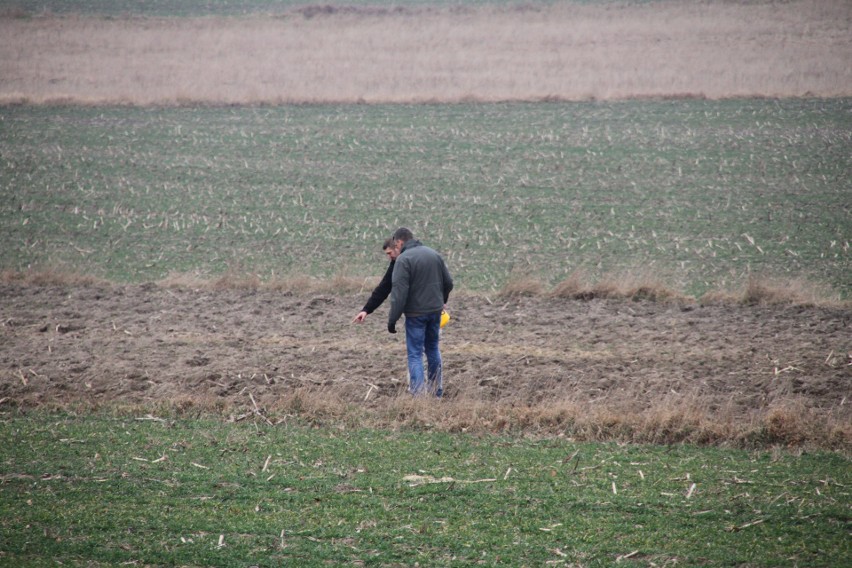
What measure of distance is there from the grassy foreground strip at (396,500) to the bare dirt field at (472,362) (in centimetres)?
63

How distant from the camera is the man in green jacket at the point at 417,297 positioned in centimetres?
1020

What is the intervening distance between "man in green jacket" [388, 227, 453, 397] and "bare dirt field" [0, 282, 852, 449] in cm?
42

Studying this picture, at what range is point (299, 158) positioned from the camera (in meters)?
27.2

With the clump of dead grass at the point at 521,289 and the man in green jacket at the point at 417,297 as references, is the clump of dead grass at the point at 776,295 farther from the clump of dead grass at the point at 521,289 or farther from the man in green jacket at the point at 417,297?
the man in green jacket at the point at 417,297

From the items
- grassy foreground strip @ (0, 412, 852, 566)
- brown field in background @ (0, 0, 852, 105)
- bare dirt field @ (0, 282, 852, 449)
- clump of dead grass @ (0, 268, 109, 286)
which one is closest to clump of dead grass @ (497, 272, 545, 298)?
bare dirt field @ (0, 282, 852, 449)

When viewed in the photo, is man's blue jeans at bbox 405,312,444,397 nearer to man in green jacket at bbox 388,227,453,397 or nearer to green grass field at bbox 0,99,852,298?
man in green jacket at bbox 388,227,453,397

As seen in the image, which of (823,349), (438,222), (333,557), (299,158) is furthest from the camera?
(299,158)

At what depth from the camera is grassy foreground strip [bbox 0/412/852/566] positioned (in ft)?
21.9

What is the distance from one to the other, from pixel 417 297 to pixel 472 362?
217 centimetres

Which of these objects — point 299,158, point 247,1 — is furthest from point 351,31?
point 299,158

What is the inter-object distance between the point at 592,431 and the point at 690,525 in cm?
254

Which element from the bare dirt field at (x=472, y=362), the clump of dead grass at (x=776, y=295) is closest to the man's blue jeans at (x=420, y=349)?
the bare dirt field at (x=472, y=362)

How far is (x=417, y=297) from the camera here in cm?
1030

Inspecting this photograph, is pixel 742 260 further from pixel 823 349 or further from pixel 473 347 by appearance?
pixel 473 347
